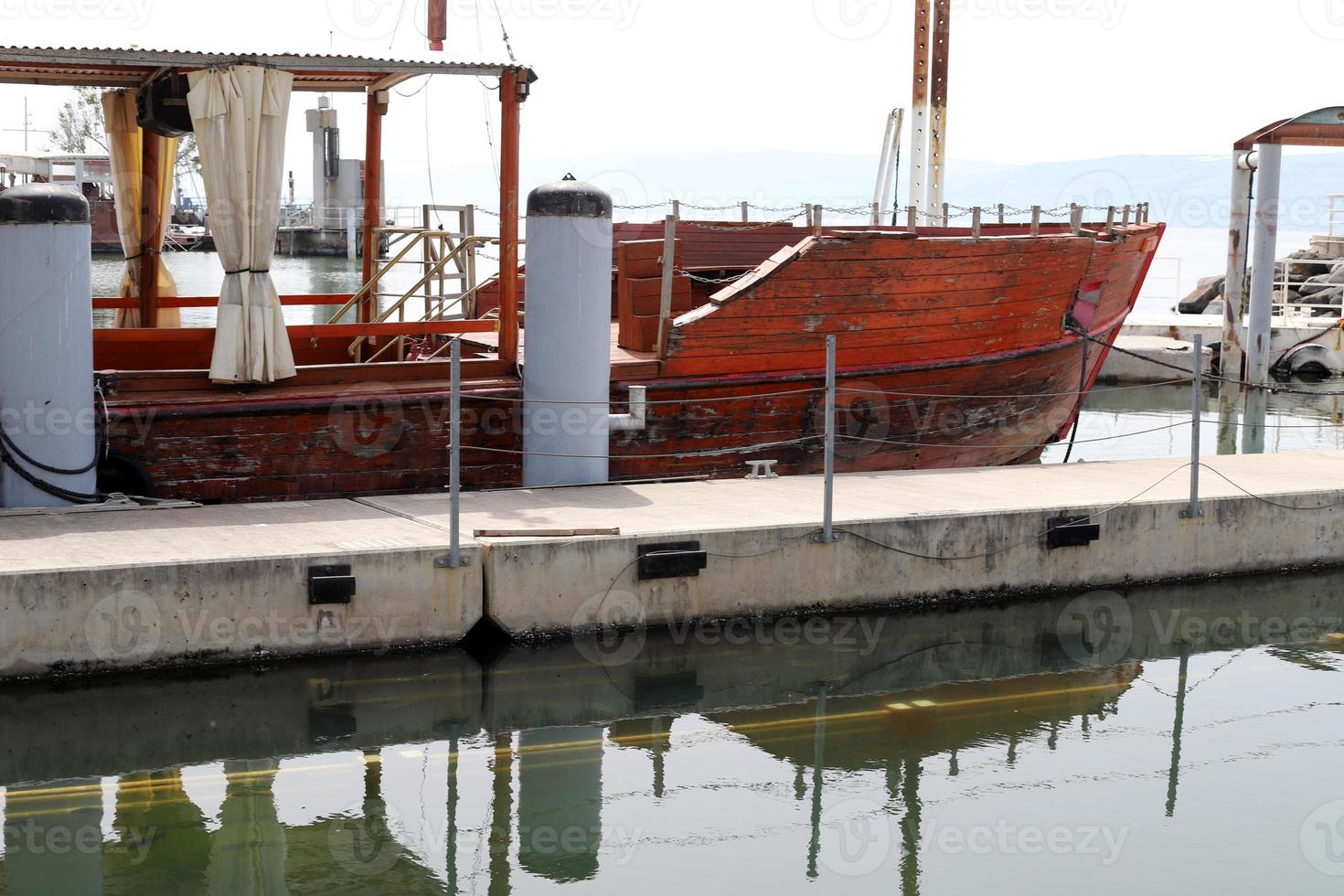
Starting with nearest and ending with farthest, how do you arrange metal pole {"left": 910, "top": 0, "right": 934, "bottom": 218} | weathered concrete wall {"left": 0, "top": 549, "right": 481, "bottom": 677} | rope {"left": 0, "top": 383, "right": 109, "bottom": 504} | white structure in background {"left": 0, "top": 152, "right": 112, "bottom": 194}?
1. weathered concrete wall {"left": 0, "top": 549, "right": 481, "bottom": 677}
2. rope {"left": 0, "top": 383, "right": 109, "bottom": 504}
3. metal pole {"left": 910, "top": 0, "right": 934, "bottom": 218}
4. white structure in background {"left": 0, "top": 152, "right": 112, "bottom": 194}

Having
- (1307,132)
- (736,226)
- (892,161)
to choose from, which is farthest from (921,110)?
(736,226)

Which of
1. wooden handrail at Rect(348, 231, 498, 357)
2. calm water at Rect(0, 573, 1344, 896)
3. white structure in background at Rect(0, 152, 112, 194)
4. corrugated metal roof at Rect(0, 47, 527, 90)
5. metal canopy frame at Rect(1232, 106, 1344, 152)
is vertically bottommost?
calm water at Rect(0, 573, 1344, 896)

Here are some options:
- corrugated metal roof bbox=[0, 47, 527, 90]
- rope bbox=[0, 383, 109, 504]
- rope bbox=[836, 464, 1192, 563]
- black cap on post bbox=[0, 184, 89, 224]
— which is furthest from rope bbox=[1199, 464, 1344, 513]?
black cap on post bbox=[0, 184, 89, 224]

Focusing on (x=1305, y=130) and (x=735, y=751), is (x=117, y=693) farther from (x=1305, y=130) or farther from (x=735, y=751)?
(x=1305, y=130)

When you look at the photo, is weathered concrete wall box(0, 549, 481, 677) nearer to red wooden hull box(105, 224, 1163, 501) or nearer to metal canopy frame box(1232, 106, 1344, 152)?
red wooden hull box(105, 224, 1163, 501)

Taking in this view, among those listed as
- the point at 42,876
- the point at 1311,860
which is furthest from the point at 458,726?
the point at 1311,860

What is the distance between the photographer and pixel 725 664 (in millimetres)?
8078

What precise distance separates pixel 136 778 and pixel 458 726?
4.72 ft

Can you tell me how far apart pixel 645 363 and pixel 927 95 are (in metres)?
13.7

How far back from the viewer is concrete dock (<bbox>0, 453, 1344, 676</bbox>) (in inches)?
279

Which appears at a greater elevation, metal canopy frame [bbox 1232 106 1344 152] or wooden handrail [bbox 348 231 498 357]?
metal canopy frame [bbox 1232 106 1344 152]

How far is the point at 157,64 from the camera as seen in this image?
8.53 meters

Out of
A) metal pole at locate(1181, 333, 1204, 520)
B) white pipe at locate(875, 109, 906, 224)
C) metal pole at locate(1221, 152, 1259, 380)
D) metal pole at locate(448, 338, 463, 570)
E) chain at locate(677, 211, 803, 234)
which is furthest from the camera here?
white pipe at locate(875, 109, 906, 224)

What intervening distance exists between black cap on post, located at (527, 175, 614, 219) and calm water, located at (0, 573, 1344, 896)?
2.65 meters
